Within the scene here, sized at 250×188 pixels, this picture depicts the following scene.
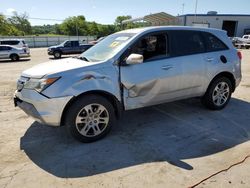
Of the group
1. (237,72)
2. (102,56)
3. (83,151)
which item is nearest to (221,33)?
(237,72)

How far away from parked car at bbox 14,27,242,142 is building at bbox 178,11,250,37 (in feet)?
127

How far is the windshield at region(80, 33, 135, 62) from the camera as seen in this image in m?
4.23

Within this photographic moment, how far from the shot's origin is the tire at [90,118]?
375 centimetres

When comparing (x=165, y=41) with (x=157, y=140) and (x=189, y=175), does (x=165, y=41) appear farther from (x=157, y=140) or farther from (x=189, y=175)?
(x=189, y=175)

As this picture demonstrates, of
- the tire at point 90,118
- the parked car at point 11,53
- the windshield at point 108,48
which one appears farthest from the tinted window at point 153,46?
the parked car at point 11,53

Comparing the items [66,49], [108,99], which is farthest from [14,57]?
[108,99]

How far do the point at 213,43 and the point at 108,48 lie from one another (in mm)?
2326

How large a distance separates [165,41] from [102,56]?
1272 mm

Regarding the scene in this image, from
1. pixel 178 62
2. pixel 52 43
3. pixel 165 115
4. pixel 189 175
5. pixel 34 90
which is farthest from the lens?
pixel 52 43

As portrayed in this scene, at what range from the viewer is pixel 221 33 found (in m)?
5.39

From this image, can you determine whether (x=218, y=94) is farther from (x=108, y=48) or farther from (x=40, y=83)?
(x=40, y=83)

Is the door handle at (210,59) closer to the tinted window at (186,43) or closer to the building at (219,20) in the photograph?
the tinted window at (186,43)

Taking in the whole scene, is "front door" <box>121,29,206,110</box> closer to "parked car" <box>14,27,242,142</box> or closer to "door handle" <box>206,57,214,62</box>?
"parked car" <box>14,27,242,142</box>

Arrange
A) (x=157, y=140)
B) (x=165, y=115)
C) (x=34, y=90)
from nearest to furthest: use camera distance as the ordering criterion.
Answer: (x=34, y=90), (x=157, y=140), (x=165, y=115)
